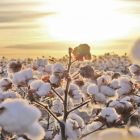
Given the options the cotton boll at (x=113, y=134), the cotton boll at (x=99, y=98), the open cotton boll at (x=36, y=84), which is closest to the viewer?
the cotton boll at (x=113, y=134)

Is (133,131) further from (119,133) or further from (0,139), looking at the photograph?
(0,139)

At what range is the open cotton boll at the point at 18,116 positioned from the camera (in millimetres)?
1937

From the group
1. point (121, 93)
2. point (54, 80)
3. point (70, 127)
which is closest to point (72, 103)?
point (121, 93)

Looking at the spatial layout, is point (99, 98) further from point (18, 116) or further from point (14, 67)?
point (18, 116)

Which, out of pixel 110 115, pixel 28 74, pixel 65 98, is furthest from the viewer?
pixel 28 74

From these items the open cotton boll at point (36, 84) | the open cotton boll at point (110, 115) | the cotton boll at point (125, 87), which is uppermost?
the open cotton boll at point (36, 84)

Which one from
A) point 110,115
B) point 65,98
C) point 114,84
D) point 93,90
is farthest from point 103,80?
point 65,98

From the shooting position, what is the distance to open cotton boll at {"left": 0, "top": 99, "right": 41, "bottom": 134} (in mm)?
1937

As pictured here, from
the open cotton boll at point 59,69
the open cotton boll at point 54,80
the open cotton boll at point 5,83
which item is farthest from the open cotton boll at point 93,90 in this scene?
the open cotton boll at point 5,83

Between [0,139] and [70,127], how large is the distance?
1230 mm

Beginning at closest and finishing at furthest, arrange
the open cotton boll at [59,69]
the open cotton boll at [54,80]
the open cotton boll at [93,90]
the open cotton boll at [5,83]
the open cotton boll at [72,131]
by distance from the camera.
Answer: the open cotton boll at [72,131] < the open cotton boll at [5,83] < the open cotton boll at [54,80] < the open cotton boll at [59,69] < the open cotton boll at [93,90]

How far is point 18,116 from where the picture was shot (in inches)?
76.7

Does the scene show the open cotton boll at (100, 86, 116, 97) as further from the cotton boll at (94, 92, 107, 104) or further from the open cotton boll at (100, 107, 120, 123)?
the open cotton boll at (100, 107, 120, 123)

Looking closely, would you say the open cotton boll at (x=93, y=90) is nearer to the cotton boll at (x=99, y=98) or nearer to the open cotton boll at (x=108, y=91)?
the cotton boll at (x=99, y=98)
